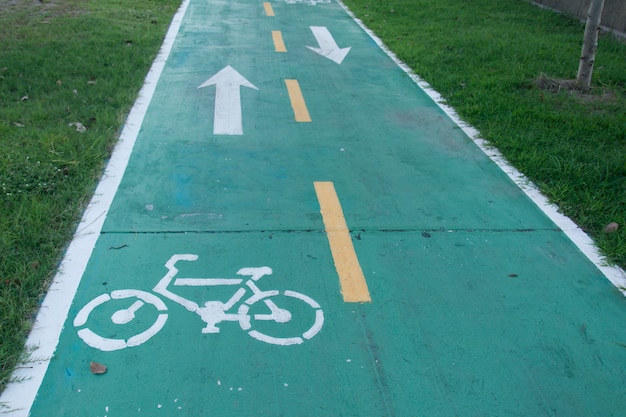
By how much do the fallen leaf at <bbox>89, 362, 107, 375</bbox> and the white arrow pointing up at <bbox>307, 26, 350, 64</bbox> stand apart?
6831 mm

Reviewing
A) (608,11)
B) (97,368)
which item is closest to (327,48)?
(608,11)

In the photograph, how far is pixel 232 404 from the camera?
2.70 metres

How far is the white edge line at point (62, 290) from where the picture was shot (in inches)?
107

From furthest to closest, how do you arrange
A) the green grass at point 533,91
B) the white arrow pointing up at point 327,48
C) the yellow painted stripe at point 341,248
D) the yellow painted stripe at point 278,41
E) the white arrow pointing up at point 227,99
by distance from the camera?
1. the yellow painted stripe at point 278,41
2. the white arrow pointing up at point 327,48
3. the white arrow pointing up at point 227,99
4. the green grass at point 533,91
5. the yellow painted stripe at point 341,248

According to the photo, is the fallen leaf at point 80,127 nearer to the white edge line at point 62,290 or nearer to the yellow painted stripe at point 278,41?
the white edge line at point 62,290

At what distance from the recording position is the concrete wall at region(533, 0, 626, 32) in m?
10.2

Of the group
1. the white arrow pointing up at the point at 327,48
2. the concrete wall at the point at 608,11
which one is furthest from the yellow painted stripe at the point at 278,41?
the concrete wall at the point at 608,11

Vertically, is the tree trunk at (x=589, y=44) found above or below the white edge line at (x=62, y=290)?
above

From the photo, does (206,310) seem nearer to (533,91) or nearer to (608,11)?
(533,91)

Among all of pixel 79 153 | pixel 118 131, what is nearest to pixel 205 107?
pixel 118 131

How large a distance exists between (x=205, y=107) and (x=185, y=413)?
14.9ft

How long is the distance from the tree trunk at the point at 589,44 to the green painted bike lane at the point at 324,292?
2407 mm

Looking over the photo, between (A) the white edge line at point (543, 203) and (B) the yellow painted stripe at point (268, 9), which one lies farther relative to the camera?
(B) the yellow painted stripe at point (268, 9)

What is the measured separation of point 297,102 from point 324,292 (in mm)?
3845
